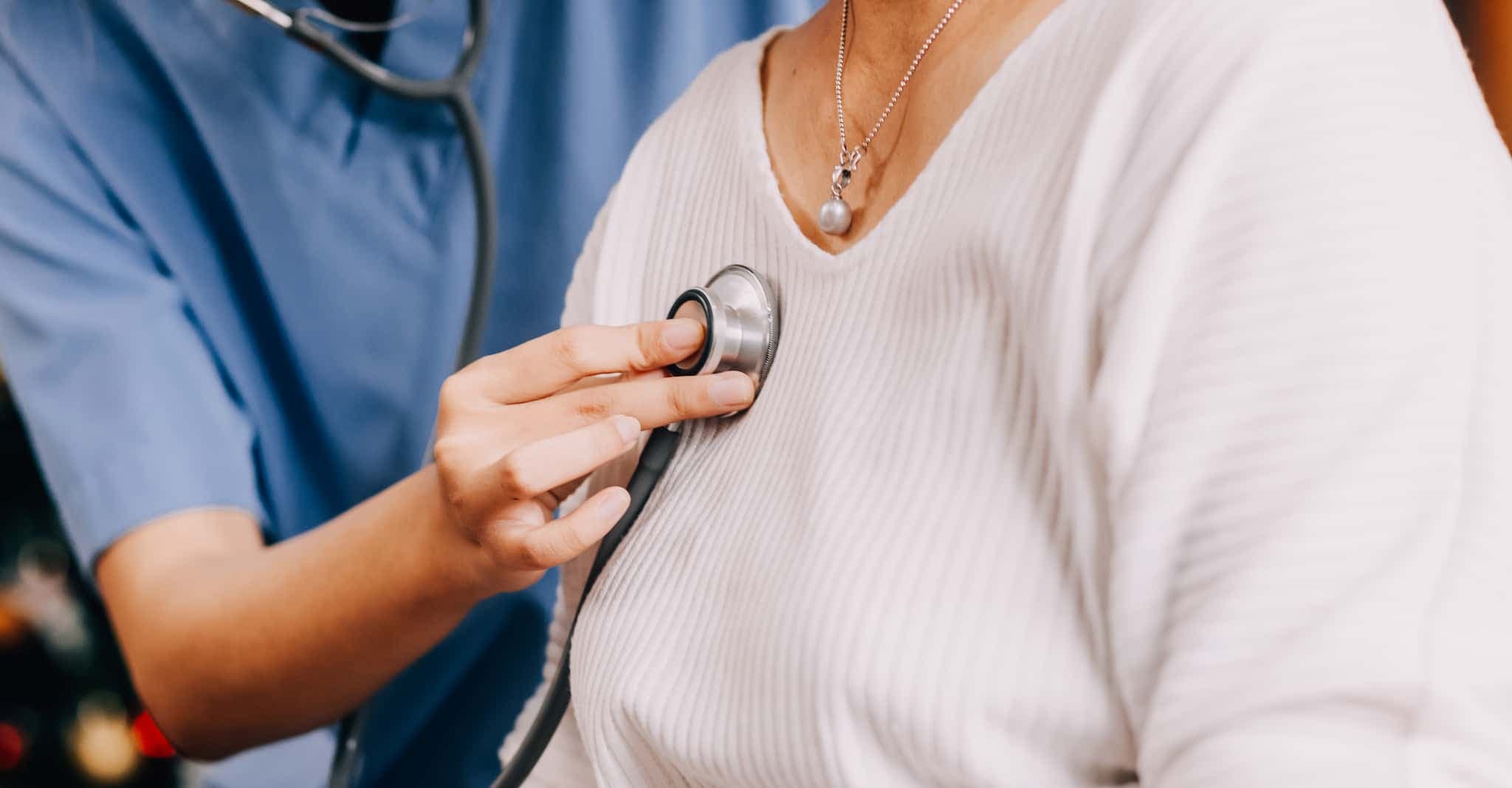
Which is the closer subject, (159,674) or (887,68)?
(887,68)

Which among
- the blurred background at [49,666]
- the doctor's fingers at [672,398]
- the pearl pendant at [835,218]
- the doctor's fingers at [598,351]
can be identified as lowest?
the blurred background at [49,666]

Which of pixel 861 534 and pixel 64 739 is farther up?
pixel 861 534

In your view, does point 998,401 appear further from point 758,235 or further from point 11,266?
point 11,266

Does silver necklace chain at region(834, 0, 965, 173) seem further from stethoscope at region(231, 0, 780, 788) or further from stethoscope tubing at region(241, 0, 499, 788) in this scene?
stethoscope tubing at region(241, 0, 499, 788)

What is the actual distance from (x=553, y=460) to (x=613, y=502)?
5cm

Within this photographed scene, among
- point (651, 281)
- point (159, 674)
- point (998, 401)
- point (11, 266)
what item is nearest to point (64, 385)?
point (11, 266)

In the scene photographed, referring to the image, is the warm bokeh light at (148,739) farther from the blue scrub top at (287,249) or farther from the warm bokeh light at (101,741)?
the blue scrub top at (287,249)

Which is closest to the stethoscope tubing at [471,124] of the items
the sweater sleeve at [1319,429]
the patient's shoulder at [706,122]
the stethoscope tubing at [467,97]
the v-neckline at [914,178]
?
the stethoscope tubing at [467,97]

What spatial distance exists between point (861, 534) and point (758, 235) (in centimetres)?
22

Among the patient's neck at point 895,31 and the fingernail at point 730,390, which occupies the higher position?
the patient's neck at point 895,31

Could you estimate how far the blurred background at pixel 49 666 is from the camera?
1388mm

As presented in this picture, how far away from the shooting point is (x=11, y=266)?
88 centimetres

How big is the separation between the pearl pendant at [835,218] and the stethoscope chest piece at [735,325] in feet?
0.16

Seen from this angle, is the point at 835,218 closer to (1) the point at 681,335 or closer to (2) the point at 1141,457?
(1) the point at 681,335
